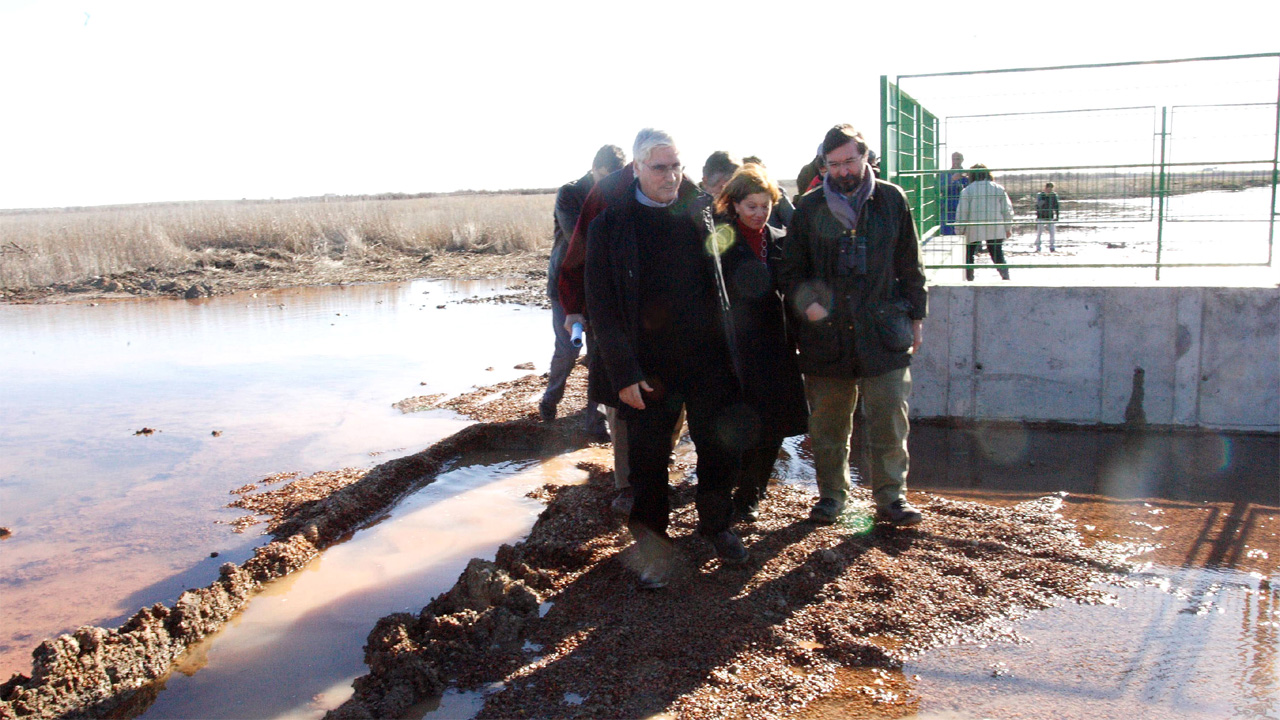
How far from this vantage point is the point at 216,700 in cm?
334

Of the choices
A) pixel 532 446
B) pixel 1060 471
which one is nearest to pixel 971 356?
pixel 1060 471

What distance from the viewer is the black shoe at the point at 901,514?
4395 millimetres

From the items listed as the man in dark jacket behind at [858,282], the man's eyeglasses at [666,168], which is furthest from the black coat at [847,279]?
the man's eyeglasses at [666,168]

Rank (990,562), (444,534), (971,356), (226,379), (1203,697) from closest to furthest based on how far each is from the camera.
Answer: (1203,697) < (990,562) < (444,534) < (971,356) < (226,379)

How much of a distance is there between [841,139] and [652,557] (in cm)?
203

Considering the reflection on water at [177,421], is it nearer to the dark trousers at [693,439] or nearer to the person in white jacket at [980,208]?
the dark trousers at [693,439]

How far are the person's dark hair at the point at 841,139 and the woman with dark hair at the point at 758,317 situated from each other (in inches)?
11.6

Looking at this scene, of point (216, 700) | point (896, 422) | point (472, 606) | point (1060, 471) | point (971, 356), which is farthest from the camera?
point (971, 356)

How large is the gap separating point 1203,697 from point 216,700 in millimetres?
3336

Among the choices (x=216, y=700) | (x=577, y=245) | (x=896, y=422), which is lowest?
(x=216, y=700)

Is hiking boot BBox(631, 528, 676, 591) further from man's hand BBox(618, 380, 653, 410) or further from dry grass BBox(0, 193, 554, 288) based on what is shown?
dry grass BBox(0, 193, 554, 288)

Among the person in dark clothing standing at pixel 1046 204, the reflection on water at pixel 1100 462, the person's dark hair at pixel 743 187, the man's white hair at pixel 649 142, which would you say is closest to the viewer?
the man's white hair at pixel 649 142

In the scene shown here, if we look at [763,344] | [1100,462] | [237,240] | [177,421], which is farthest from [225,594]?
[237,240]

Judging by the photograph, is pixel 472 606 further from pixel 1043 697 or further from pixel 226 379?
pixel 226 379
